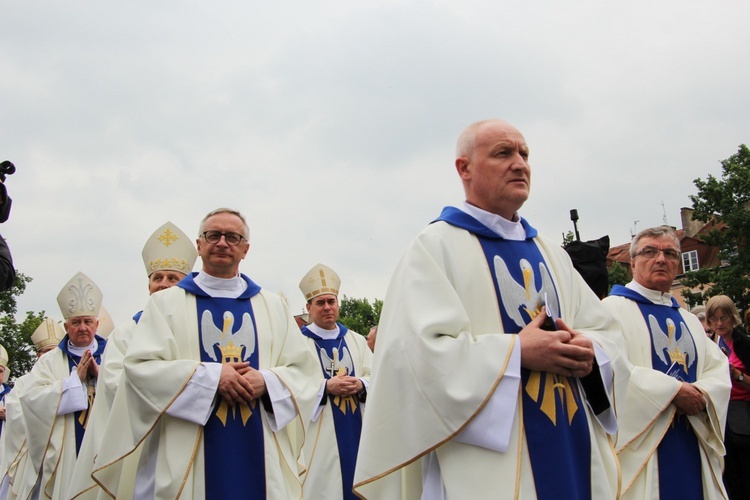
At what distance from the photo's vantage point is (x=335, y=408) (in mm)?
8430

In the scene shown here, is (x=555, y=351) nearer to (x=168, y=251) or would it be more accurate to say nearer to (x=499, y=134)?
(x=499, y=134)

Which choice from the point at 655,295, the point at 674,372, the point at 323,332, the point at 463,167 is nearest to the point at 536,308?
the point at 463,167

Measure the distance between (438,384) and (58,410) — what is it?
229 inches

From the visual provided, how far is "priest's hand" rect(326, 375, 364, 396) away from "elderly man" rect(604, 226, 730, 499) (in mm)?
3261

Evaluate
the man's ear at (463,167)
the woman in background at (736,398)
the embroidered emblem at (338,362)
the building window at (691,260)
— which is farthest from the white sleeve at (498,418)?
the building window at (691,260)

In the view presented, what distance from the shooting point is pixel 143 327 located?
Result: 202 inches

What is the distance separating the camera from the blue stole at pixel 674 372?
5.31 metres

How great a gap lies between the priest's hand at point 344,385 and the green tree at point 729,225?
87.3 feet

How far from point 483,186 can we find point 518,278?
515 millimetres

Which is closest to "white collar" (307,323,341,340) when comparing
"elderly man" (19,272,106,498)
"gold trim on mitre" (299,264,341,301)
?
"gold trim on mitre" (299,264,341,301)

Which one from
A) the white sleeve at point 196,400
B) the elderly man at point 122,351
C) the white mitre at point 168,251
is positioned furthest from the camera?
the white mitre at point 168,251

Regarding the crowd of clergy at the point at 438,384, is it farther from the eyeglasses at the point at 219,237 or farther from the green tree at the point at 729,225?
the green tree at the point at 729,225

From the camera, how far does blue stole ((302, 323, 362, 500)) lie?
27.2 feet

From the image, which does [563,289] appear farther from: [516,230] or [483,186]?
[483,186]
